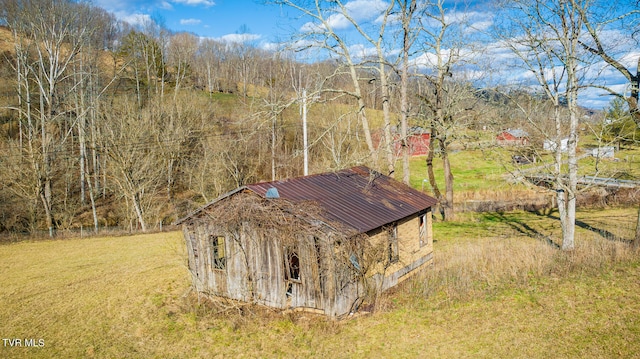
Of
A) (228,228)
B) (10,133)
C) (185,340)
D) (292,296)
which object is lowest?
(185,340)

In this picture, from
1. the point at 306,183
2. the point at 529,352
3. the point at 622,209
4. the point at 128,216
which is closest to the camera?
the point at 529,352

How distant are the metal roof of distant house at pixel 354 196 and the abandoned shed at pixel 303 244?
4cm

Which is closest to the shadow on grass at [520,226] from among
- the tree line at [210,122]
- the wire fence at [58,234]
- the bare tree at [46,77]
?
the tree line at [210,122]

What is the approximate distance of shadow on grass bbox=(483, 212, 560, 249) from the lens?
20534mm

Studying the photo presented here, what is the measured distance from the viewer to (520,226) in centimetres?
2525

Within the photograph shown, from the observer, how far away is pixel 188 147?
39312mm

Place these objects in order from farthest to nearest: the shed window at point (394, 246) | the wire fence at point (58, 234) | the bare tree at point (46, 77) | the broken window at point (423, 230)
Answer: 1. the bare tree at point (46, 77)
2. the wire fence at point (58, 234)
3. the broken window at point (423, 230)
4. the shed window at point (394, 246)

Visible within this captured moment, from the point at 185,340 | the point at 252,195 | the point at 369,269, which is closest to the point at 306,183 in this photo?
the point at 252,195

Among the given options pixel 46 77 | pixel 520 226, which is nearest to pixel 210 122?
pixel 46 77

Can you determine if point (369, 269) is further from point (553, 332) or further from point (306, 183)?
point (553, 332)

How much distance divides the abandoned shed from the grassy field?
62cm

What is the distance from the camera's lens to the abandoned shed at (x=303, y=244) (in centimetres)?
1184

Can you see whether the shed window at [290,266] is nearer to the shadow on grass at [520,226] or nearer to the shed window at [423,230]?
the shed window at [423,230]

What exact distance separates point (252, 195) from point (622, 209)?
1060 inches
